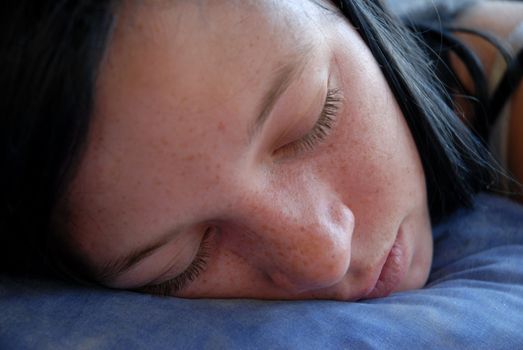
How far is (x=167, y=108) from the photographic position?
24.0 inches

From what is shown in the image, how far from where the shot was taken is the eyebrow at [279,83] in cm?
64

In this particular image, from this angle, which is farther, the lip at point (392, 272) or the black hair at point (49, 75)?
the lip at point (392, 272)

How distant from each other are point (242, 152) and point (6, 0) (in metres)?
0.26

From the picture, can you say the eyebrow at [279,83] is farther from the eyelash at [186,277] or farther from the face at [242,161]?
the eyelash at [186,277]

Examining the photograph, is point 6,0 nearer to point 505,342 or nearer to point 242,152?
point 242,152

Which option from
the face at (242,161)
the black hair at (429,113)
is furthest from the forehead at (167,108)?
the black hair at (429,113)

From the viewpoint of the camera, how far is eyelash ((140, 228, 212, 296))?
0.73m

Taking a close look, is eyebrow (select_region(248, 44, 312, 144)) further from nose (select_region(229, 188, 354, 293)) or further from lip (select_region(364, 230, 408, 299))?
lip (select_region(364, 230, 408, 299))

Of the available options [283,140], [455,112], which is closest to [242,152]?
[283,140]

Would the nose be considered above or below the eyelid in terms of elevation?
below

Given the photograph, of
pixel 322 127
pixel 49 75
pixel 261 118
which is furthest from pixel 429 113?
pixel 49 75

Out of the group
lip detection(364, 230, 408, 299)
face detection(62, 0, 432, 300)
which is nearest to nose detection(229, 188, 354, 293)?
face detection(62, 0, 432, 300)

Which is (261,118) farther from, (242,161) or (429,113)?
(429,113)

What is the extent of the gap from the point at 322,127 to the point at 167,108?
0.65 ft
